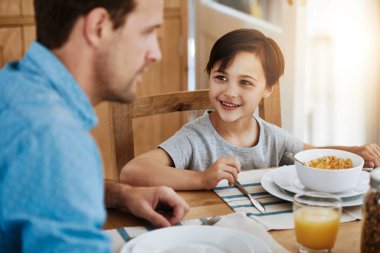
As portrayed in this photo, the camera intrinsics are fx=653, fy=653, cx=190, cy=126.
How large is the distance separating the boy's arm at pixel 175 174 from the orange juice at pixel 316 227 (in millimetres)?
312

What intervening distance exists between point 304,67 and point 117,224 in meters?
1.83

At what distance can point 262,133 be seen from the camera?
1890mm

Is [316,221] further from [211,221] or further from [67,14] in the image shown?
[67,14]

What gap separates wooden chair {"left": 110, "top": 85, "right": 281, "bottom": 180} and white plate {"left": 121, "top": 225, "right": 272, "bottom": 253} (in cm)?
54

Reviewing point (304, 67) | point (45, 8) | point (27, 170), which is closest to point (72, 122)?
point (27, 170)

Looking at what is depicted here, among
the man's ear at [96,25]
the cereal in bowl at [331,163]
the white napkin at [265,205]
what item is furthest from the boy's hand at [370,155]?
the man's ear at [96,25]

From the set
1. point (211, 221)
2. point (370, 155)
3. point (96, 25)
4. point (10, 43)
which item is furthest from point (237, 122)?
point (10, 43)

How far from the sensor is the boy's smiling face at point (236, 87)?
5.88 feet

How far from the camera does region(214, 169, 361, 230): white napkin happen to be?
4.21 ft

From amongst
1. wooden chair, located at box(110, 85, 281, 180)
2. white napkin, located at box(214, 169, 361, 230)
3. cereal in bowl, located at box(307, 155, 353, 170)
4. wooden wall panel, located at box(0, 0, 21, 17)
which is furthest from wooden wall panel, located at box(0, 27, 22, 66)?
cereal in bowl, located at box(307, 155, 353, 170)

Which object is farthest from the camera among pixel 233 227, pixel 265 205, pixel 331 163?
pixel 331 163

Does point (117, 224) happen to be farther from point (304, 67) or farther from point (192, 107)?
point (304, 67)

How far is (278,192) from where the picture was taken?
4.66 ft

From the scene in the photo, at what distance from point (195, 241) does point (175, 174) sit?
345 mm
